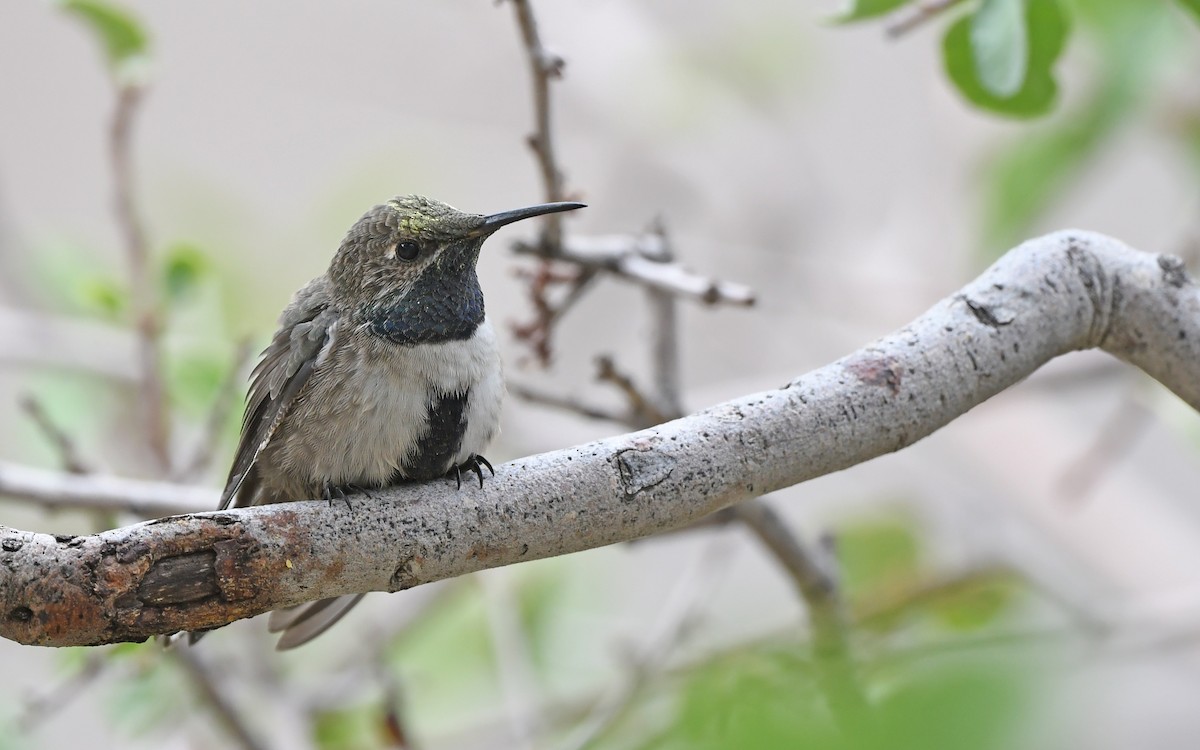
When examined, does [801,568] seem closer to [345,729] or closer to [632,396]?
[632,396]

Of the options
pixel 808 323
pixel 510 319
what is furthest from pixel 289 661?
pixel 808 323

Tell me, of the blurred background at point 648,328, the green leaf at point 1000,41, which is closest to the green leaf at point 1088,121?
the blurred background at point 648,328

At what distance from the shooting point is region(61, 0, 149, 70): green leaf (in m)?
2.60

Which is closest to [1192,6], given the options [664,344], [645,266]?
[645,266]

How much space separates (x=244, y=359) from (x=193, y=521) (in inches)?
52.3

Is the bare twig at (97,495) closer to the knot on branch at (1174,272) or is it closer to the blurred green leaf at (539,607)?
the blurred green leaf at (539,607)

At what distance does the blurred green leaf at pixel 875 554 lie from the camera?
3.70 meters

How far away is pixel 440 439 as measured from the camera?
1955mm

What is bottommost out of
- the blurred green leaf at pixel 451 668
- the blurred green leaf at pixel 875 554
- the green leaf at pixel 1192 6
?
the blurred green leaf at pixel 451 668

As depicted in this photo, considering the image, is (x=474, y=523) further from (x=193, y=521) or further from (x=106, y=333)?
(x=106, y=333)

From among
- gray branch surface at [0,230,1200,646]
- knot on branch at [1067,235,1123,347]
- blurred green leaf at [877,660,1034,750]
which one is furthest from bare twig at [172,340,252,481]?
blurred green leaf at [877,660,1034,750]

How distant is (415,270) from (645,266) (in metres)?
0.42

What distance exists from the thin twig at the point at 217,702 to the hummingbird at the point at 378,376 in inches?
17.3

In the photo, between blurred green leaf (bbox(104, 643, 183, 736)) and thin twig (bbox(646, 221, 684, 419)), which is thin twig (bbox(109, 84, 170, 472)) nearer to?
blurred green leaf (bbox(104, 643, 183, 736))
